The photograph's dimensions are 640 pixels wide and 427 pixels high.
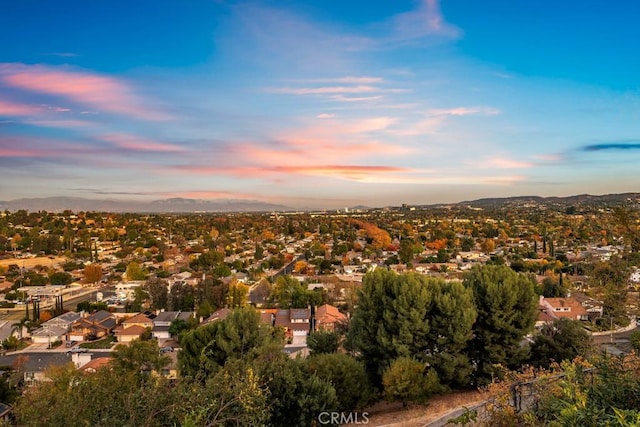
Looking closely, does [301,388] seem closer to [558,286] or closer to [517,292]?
[517,292]

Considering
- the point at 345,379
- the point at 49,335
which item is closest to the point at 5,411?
the point at 345,379

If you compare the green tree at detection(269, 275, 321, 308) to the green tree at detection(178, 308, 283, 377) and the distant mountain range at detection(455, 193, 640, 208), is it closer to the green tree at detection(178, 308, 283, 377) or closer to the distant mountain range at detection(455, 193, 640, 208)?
Answer: the green tree at detection(178, 308, 283, 377)

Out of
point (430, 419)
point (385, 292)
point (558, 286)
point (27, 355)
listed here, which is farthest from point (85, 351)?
point (558, 286)

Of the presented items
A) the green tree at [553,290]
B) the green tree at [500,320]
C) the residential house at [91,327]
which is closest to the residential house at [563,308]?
the green tree at [553,290]

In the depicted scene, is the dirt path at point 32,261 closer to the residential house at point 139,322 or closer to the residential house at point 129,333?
the residential house at point 139,322

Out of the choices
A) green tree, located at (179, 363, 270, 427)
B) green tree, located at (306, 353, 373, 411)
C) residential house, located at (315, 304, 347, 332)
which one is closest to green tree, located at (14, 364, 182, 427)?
green tree, located at (179, 363, 270, 427)

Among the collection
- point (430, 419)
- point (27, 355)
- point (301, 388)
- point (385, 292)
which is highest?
point (385, 292)

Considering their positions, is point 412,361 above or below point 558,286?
above
